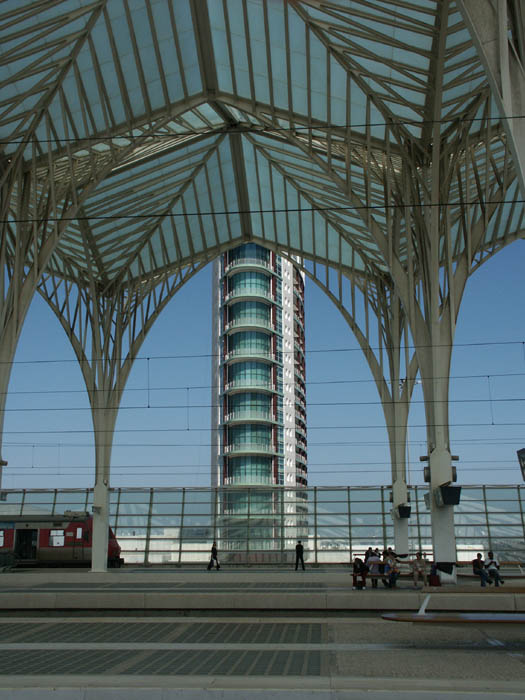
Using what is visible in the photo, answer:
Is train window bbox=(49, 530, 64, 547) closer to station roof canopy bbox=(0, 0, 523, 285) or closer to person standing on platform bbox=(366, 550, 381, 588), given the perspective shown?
station roof canopy bbox=(0, 0, 523, 285)

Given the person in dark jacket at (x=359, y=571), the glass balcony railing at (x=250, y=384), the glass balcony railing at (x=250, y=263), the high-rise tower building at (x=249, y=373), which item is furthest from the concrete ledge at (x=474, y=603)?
the glass balcony railing at (x=250, y=263)

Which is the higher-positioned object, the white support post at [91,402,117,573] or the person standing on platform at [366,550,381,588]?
the white support post at [91,402,117,573]

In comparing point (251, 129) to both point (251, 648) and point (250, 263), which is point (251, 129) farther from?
point (250, 263)

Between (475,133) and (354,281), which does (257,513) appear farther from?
(475,133)

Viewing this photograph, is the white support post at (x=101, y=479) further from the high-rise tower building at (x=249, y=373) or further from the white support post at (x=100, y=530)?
the high-rise tower building at (x=249, y=373)

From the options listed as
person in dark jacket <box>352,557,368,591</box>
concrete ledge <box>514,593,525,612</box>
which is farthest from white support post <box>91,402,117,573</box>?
concrete ledge <box>514,593,525,612</box>

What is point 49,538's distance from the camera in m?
42.4

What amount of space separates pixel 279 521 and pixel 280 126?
2686cm

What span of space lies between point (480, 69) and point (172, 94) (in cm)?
1321

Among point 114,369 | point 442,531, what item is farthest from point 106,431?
point 442,531

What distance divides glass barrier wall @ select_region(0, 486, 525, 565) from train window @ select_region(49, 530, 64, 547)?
3300 mm

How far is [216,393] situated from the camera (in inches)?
4200

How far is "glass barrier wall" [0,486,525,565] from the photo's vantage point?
1815 inches

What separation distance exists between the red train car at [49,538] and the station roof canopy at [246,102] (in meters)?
18.5
